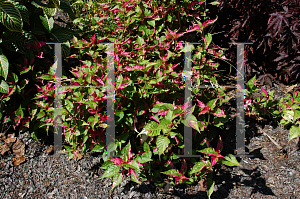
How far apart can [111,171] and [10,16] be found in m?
1.44

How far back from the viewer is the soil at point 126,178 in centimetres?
187

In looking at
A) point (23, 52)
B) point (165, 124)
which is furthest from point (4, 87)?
point (165, 124)

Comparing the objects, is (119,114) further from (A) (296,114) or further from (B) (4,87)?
(A) (296,114)

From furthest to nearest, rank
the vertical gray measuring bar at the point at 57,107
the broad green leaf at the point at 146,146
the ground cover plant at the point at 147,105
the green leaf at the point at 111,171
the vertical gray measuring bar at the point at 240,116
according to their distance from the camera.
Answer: the vertical gray measuring bar at the point at 240,116 → the vertical gray measuring bar at the point at 57,107 → the broad green leaf at the point at 146,146 → the ground cover plant at the point at 147,105 → the green leaf at the point at 111,171

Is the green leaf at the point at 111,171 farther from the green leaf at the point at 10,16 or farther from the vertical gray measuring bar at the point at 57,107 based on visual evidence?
the green leaf at the point at 10,16

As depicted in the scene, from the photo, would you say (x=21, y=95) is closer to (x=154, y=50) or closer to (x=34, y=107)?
(x=34, y=107)

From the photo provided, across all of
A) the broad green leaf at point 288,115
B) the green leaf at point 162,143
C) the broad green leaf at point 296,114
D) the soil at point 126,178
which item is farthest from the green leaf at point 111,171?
the broad green leaf at point 288,115

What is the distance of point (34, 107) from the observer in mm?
2021

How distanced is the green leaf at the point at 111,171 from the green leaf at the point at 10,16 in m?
1.35

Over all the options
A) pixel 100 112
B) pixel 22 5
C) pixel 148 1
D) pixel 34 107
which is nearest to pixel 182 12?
pixel 148 1

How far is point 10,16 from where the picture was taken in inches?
70.4

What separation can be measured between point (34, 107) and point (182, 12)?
164 cm

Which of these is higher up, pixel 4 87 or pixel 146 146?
pixel 4 87

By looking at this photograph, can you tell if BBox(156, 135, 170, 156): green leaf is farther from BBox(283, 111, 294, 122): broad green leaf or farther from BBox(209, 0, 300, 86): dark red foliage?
BBox(209, 0, 300, 86): dark red foliage
